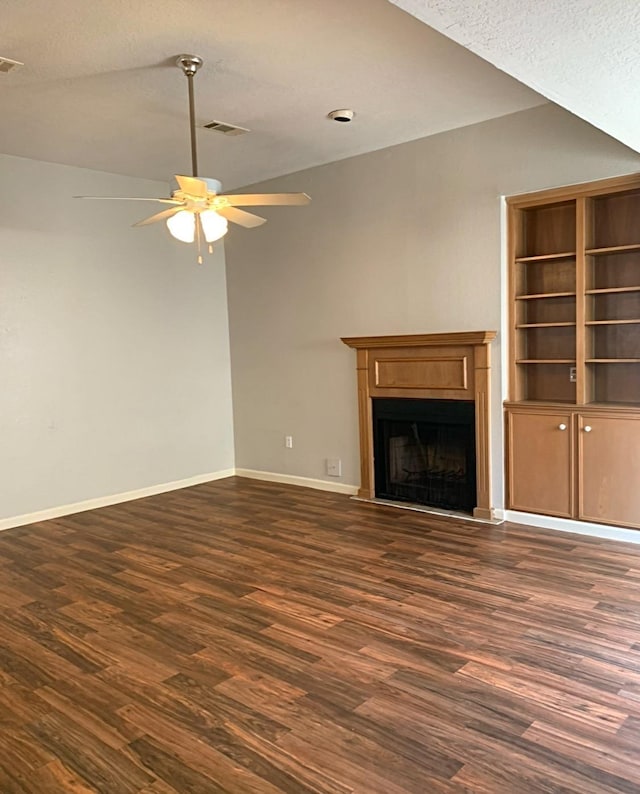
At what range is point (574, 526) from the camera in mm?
4332

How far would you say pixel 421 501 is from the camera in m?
5.14

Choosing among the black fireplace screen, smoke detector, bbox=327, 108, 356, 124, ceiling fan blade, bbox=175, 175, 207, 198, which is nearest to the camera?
ceiling fan blade, bbox=175, 175, 207, 198

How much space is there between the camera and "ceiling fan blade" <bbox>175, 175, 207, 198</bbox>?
3.13 metres

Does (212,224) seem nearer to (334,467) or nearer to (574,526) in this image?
(334,467)

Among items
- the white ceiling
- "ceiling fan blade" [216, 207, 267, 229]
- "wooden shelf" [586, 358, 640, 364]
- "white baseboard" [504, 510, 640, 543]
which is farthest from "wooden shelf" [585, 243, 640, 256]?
"ceiling fan blade" [216, 207, 267, 229]

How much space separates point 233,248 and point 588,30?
4.77 metres

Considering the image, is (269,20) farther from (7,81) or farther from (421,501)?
(421,501)

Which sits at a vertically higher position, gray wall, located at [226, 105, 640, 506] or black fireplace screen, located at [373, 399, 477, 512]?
gray wall, located at [226, 105, 640, 506]

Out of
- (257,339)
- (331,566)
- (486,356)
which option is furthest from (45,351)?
(486,356)

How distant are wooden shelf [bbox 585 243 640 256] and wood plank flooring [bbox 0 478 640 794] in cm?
188

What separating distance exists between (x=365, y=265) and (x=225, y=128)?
1556 mm

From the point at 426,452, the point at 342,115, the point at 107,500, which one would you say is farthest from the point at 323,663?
the point at 107,500

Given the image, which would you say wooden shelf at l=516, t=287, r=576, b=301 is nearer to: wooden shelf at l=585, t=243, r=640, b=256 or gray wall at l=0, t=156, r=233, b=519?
wooden shelf at l=585, t=243, r=640, b=256

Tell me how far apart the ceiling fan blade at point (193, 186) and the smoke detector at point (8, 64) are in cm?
113
